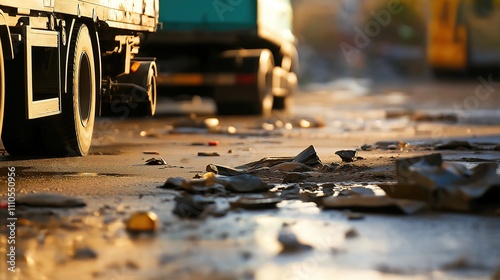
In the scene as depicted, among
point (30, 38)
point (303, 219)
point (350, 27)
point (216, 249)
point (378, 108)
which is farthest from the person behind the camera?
point (350, 27)

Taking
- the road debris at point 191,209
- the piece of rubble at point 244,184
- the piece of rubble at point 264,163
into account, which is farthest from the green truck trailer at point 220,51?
the road debris at point 191,209

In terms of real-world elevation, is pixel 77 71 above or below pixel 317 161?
above

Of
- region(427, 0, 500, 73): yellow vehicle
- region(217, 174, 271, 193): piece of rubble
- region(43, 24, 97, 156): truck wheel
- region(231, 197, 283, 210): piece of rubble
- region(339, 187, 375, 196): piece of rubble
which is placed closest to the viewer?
region(231, 197, 283, 210): piece of rubble

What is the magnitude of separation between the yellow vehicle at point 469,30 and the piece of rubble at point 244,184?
3517 centimetres

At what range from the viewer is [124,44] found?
1266cm

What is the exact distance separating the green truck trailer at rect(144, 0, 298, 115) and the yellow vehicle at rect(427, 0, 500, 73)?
2191cm

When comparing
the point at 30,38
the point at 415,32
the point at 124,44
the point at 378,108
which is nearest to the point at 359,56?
the point at 415,32

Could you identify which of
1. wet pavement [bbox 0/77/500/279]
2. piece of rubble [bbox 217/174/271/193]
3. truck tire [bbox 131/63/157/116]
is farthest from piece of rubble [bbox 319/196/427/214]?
truck tire [bbox 131/63/157/116]

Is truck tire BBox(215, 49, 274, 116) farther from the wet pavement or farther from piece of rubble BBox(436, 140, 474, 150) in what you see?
piece of rubble BBox(436, 140, 474, 150)

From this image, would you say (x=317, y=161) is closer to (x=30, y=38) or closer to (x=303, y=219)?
(x=30, y=38)

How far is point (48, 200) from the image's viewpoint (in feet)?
23.6

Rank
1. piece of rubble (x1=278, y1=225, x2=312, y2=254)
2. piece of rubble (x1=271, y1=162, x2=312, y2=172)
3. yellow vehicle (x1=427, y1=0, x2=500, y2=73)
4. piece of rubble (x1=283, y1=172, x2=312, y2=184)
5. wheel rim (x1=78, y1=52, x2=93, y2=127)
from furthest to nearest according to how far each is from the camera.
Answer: yellow vehicle (x1=427, y1=0, x2=500, y2=73), wheel rim (x1=78, y1=52, x2=93, y2=127), piece of rubble (x1=271, y1=162, x2=312, y2=172), piece of rubble (x1=283, y1=172, x2=312, y2=184), piece of rubble (x1=278, y1=225, x2=312, y2=254)

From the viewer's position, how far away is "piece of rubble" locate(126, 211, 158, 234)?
6270mm

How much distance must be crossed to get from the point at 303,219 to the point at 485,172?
4.20 ft
